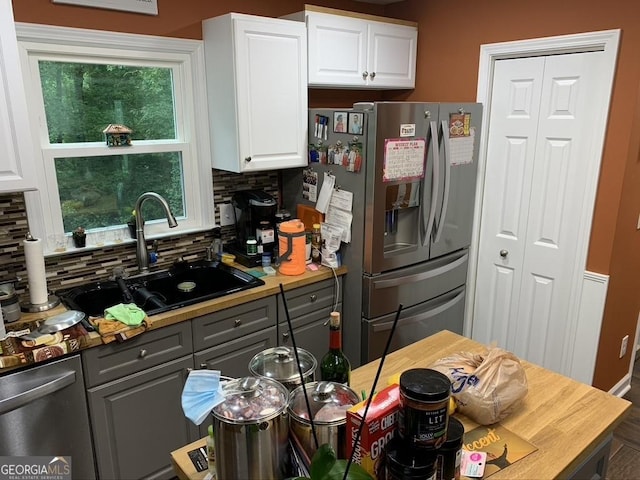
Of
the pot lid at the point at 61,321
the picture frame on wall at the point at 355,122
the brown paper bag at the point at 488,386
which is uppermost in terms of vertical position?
the picture frame on wall at the point at 355,122

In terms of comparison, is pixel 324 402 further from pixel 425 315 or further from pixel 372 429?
pixel 425 315

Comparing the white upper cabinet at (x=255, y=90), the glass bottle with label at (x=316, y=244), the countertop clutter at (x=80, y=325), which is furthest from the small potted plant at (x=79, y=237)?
the glass bottle with label at (x=316, y=244)

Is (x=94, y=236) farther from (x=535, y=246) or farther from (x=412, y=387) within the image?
(x=535, y=246)

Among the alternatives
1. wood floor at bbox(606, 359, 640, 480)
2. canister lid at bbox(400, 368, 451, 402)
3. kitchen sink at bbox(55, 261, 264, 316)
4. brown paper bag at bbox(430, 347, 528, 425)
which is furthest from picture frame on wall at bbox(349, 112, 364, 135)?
wood floor at bbox(606, 359, 640, 480)

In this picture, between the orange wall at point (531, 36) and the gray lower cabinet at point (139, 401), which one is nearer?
the gray lower cabinet at point (139, 401)

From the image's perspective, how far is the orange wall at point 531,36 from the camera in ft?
7.82

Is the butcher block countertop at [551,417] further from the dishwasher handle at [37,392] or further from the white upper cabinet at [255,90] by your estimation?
the white upper cabinet at [255,90]

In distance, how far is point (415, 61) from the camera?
10.9ft

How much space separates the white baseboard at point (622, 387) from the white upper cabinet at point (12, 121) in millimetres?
3385

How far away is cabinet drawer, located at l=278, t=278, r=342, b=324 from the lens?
258 centimetres

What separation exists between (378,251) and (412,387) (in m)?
1.71

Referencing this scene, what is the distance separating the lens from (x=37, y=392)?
1817 mm

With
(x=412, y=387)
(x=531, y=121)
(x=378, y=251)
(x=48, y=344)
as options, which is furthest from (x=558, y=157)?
(x=48, y=344)

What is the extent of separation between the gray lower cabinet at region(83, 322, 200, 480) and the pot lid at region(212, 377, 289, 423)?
1175mm
